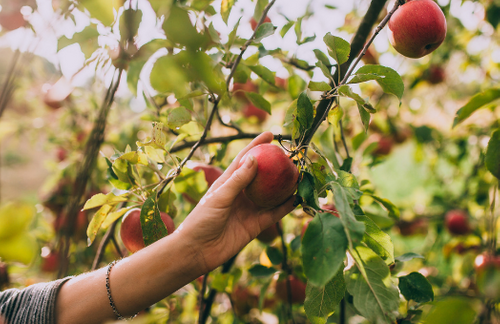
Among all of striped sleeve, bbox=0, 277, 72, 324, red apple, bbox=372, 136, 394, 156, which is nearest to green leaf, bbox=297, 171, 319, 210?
striped sleeve, bbox=0, 277, 72, 324

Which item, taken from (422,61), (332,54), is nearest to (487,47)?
(422,61)

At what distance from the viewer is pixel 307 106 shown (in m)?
0.71

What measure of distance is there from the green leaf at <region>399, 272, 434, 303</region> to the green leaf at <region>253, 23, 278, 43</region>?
2.52 feet

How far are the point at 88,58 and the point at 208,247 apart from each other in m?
0.62

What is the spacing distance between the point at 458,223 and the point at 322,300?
1772mm

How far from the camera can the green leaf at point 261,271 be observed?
1138mm

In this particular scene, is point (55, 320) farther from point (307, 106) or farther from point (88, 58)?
point (307, 106)

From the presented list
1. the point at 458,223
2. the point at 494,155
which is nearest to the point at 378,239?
the point at 494,155

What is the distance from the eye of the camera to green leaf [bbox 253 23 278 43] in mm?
863

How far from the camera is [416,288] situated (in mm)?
800

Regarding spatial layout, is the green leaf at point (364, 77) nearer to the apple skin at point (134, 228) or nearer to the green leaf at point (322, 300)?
the green leaf at point (322, 300)

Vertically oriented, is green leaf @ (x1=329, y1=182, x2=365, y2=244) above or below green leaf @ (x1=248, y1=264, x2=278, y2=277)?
above

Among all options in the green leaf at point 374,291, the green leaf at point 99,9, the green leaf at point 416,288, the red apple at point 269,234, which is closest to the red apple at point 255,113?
the red apple at point 269,234

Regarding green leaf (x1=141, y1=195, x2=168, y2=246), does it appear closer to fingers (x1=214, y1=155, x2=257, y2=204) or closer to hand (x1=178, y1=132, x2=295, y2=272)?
hand (x1=178, y1=132, x2=295, y2=272)
